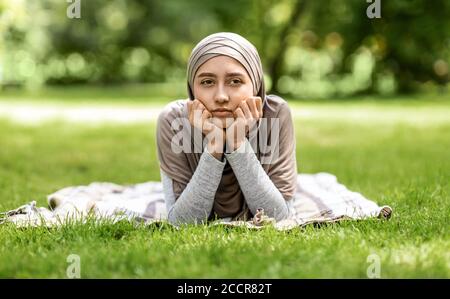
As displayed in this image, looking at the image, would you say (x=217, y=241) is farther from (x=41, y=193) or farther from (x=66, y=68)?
(x=66, y=68)

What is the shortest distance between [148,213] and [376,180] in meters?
2.50

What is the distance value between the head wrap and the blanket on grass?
0.86 m

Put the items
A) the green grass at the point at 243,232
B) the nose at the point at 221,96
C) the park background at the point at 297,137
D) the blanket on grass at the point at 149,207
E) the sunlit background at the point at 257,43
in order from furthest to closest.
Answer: the sunlit background at the point at 257,43 → the blanket on grass at the point at 149,207 → the nose at the point at 221,96 → the park background at the point at 297,137 → the green grass at the point at 243,232

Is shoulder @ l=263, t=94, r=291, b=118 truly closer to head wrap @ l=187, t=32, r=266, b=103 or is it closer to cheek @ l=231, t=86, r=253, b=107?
head wrap @ l=187, t=32, r=266, b=103

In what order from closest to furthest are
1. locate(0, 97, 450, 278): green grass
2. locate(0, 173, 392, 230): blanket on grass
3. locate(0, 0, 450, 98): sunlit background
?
locate(0, 97, 450, 278): green grass
locate(0, 173, 392, 230): blanket on grass
locate(0, 0, 450, 98): sunlit background

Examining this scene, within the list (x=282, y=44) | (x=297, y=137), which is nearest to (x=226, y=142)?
(x=297, y=137)

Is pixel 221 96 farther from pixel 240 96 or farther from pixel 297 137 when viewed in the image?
pixel 297 137

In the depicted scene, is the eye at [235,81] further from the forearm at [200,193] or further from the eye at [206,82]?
the forearm at [200,193]

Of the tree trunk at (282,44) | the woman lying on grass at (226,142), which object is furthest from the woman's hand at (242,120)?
the tree trunk at (282,44)

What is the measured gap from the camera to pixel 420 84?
22.0 meters

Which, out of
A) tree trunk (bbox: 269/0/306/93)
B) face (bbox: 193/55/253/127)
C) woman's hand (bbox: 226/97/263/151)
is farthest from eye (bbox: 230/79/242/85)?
tree trunk (bbox: 269/0/306/93)

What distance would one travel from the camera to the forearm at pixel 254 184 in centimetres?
383

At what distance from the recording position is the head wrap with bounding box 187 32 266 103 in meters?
3.81

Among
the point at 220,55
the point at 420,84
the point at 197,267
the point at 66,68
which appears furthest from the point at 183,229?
the point at 66,68
